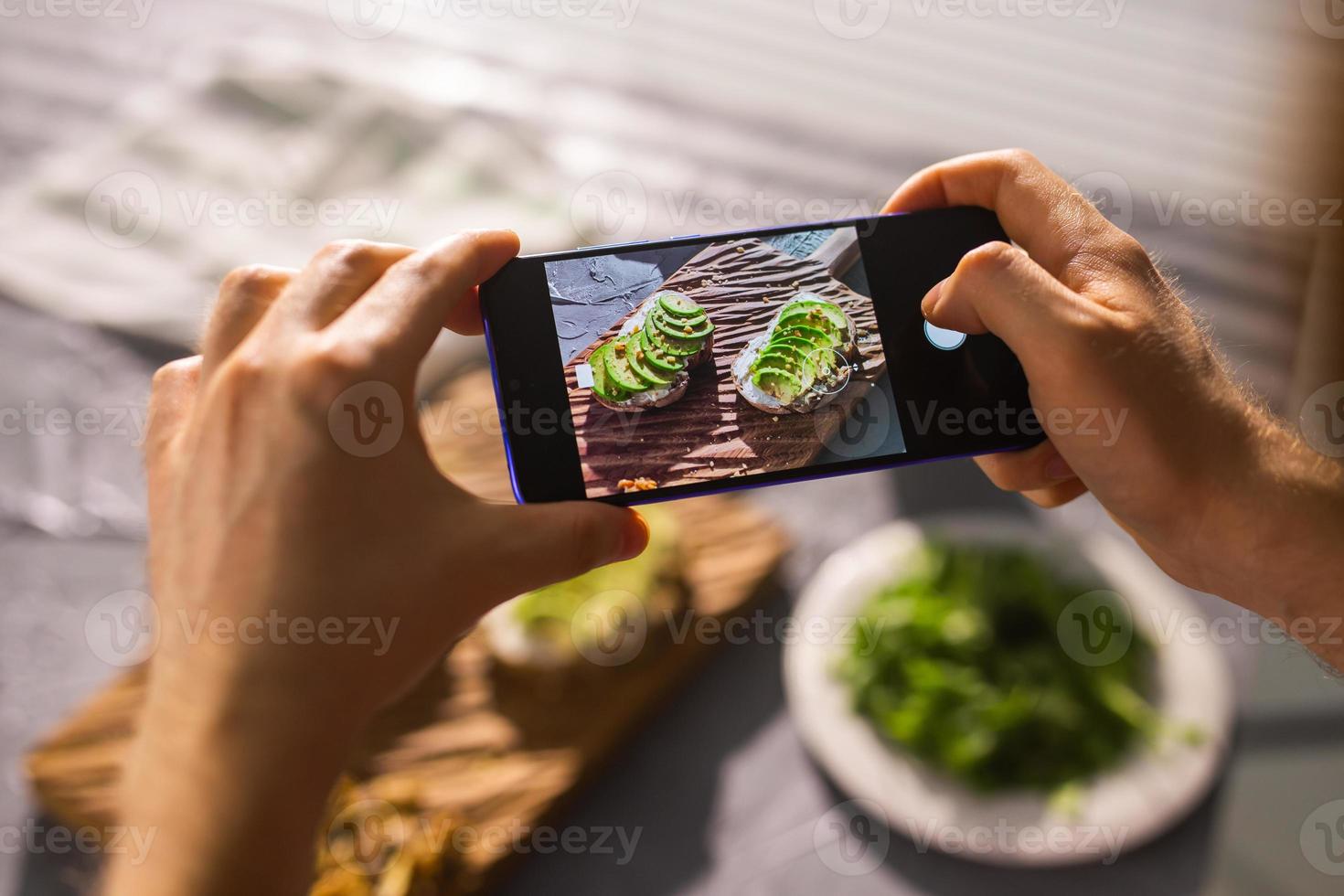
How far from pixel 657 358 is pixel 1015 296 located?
26 centimetres

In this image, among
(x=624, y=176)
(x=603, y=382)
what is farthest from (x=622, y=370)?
(x=624, y=176)

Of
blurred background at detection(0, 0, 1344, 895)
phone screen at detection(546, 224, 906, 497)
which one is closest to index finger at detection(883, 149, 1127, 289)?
phone screen at detection(546, 224, 906, 497)

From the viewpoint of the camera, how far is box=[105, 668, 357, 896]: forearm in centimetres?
50

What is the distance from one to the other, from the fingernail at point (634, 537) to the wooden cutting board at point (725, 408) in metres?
0.03

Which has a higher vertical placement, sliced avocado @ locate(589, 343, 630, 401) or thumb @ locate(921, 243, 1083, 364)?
thumb @ locate(921, 243, 1083, 364)

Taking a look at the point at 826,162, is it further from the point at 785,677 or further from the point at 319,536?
the point at 319,536

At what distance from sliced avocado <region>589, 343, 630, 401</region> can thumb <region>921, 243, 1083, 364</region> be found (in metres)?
0.26

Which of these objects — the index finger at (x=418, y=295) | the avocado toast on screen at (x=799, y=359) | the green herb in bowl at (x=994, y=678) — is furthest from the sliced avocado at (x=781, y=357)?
the green herb in bowl at (x=994, y=678)

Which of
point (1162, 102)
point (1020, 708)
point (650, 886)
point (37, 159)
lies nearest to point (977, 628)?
point (1020, 708)

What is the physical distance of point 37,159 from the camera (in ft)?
4.64

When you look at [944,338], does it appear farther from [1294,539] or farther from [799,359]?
[1294,539]

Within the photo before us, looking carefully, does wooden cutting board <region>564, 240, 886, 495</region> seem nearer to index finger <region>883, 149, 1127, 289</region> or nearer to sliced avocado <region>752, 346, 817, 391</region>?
sliced avocado <region>752, 346, 817, 391</region>

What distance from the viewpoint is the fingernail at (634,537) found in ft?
2.10

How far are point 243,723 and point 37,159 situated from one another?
1.31m
